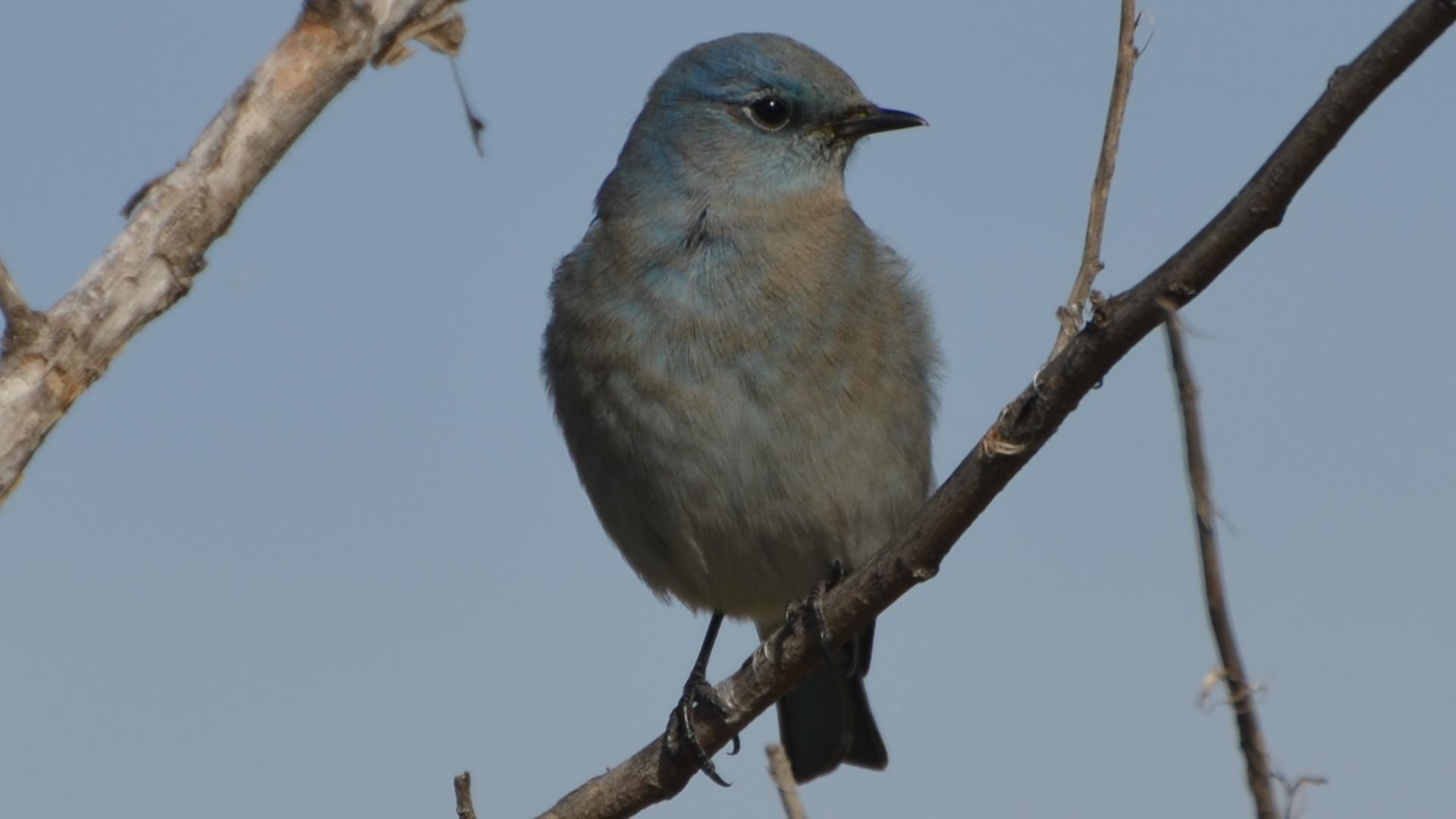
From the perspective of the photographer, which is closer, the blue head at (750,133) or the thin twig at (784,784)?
the thin twig at (784,784)

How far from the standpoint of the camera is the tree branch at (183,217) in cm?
419

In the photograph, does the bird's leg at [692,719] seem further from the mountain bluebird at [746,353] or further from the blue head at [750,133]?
the blue head at [750,133]

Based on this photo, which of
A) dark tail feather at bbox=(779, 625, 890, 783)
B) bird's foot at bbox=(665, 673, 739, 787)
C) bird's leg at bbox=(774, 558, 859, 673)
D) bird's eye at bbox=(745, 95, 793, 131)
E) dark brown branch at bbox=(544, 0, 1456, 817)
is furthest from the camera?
dark tail feather at bbox=(779, 625, 890, 783)

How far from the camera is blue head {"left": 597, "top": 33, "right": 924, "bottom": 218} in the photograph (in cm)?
693

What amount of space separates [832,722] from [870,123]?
96.2 inches

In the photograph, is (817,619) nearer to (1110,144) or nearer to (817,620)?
(817,620)

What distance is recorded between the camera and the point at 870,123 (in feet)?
23.3

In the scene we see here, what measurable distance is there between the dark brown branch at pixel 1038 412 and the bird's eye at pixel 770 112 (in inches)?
94.5

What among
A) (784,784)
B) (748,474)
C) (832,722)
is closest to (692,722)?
(748,474)

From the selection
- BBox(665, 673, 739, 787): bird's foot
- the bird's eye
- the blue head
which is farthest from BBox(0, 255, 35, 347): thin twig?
the bird's eye

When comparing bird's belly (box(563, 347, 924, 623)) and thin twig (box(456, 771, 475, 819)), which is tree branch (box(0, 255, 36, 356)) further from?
bird's belly (box(563, 347, 924, 623))

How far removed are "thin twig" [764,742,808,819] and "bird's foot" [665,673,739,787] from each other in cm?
201

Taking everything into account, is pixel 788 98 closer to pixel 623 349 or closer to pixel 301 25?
pixel 623 349

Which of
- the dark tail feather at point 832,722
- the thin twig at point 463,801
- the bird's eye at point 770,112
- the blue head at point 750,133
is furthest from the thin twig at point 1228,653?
the dark tail feather at point 832,722
